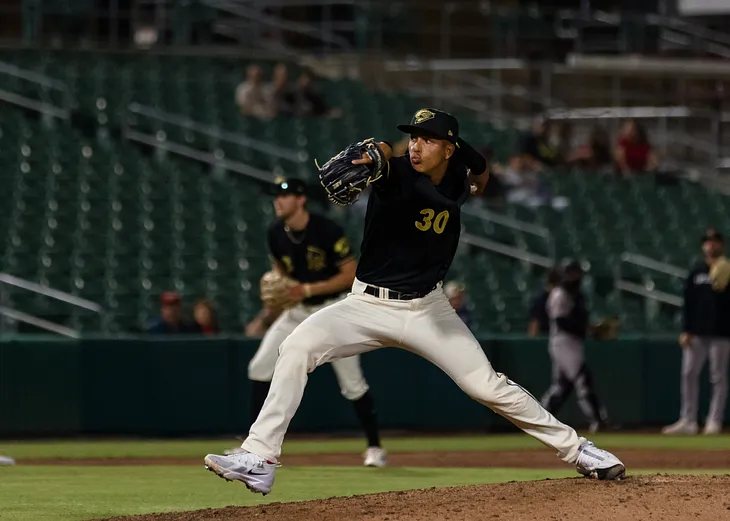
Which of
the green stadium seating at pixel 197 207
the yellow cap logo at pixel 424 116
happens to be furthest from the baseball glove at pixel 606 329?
the yellow cap logo at pixel 424 116

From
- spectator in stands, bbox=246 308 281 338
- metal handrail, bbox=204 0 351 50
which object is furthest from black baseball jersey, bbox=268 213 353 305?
metal handrail, bbox=204 0 351 50

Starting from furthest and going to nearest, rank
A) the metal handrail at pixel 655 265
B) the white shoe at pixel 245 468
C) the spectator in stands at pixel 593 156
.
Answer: the spectator in stands at pixel 593 156 → the metal handrail at pixel 655 265 → the white shoe at pixel 245 468

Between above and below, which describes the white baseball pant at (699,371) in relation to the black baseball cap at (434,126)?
below

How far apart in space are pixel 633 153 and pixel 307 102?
15.1 ft

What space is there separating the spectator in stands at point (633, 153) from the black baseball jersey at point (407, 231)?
13.2 metres

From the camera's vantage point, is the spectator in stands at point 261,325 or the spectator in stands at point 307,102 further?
the spectator in stands at point 307,102

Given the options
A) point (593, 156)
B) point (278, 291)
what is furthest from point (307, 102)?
point (278, 291)

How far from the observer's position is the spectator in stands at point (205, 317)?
1383cm

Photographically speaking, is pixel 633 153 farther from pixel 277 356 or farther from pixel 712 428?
pixel 277 356

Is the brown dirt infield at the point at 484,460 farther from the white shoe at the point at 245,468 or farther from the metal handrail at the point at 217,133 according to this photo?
the metal handrail at the point at 217,133

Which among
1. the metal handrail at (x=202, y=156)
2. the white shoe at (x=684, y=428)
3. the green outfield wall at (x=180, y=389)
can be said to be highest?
the metal handrail at (x=202, y=156)

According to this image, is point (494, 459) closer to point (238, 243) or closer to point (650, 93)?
point (238, 243)

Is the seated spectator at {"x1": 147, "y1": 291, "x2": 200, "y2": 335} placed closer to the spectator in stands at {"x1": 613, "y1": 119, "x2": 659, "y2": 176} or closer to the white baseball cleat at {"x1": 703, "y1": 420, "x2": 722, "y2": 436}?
the white baseball cleat at {"x1": 703, "y1": 420, "x2": 722, "y2": 436}

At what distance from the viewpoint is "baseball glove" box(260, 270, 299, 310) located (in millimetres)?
9516
